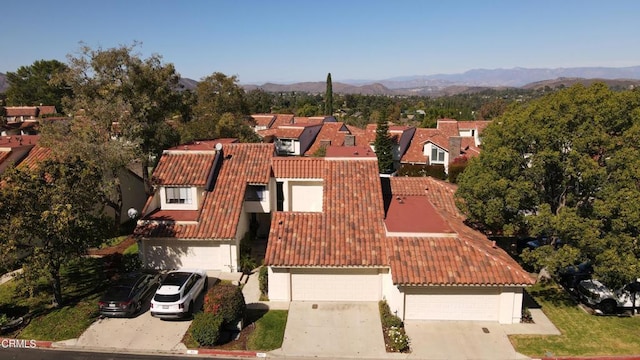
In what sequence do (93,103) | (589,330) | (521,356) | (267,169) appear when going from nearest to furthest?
1. (521,356)
2. (589,330)
3. (267,169)
4. (93,103)

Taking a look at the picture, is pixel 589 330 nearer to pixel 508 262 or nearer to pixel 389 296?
pixel 508 262

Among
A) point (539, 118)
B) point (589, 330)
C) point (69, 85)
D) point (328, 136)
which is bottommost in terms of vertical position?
point (589, 330)

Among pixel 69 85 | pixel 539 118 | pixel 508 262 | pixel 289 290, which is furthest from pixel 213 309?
pixel 69 85

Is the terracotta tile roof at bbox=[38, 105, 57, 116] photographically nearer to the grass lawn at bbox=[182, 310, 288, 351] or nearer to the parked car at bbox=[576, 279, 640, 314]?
the grass lawn at bbox=[182, 310, 288, 351]

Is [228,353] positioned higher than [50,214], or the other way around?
[50,214]

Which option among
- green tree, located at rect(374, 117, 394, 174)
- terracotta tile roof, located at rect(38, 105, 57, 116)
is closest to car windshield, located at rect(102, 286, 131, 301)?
green tree, located at rect(374, 117, 394, 174)

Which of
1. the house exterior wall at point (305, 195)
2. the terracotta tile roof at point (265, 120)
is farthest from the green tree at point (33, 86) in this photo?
the house exterior wall at point (305, 195)

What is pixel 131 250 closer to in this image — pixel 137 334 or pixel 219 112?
pixel 137 334

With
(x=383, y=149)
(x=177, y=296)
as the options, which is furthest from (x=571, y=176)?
(x=383, y=149)
